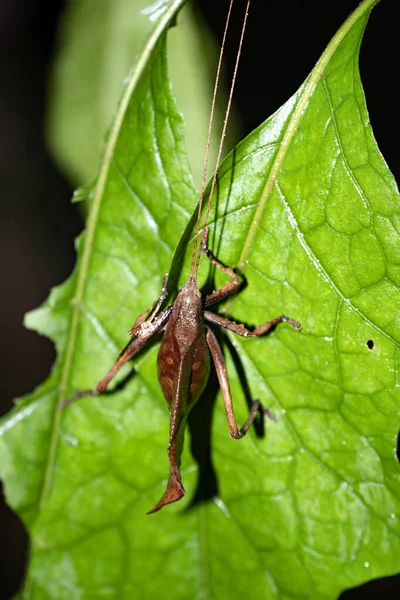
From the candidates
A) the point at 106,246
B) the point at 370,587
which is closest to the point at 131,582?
the point at 106,246

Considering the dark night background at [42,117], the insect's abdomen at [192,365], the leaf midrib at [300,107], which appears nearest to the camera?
the leaf midrib at [300,107]

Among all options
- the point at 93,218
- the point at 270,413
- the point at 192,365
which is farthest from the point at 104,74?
the point at 270,413

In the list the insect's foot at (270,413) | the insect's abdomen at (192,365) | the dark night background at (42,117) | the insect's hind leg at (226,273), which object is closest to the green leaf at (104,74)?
the dark night background at (42,117)

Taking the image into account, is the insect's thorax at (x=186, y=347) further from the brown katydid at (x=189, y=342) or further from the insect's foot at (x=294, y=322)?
the insect's foot at (x=294, y=322)

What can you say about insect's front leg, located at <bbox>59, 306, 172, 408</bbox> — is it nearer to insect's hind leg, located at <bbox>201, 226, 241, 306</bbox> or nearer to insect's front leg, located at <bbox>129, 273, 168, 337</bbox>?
insect's front leg, located at <bbox>129, 273, 168, 337</bbox>

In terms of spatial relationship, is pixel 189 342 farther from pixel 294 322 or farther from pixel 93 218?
pixel 93 218

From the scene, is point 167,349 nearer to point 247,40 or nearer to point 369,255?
point 369,255

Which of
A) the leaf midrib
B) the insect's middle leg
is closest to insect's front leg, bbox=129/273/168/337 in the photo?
the insect's middle leg
